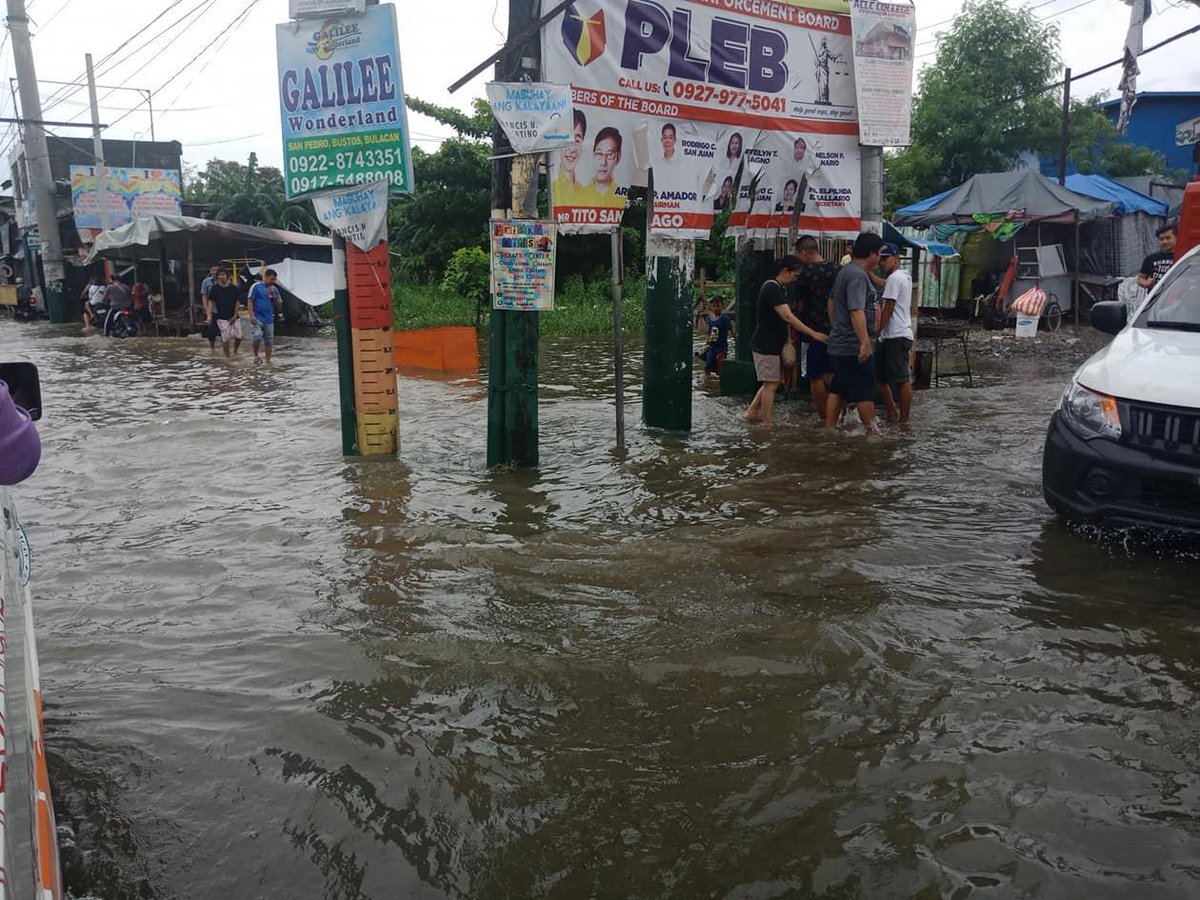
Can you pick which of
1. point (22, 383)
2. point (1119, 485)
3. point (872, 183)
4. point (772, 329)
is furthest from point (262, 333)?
point (22, 383)

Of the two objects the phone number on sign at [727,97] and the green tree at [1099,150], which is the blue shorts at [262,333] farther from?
the green tree at [1099,150]

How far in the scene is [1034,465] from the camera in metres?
7.54

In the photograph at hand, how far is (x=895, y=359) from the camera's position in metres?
9.23

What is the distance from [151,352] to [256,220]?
52.2 ft

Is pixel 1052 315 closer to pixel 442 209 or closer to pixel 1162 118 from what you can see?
pixel 442 209

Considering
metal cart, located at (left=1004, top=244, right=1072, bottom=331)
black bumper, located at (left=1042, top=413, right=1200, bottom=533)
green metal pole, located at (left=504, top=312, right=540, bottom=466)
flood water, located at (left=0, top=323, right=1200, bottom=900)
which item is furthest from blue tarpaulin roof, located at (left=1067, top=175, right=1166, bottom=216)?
black bumper, located at (left=1042, top=413, right=1200, bottom=533)

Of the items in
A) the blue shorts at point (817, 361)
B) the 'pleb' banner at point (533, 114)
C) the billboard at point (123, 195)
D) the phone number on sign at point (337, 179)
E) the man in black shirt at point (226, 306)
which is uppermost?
the billboard at point (123, 195)

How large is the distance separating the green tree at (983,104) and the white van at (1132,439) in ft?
74.7

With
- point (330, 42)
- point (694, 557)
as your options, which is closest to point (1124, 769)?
point (694, 557)

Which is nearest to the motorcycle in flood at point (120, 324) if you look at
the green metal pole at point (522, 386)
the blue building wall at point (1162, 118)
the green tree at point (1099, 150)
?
the green metal pole at point (522, 386)

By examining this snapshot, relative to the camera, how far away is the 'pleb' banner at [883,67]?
961 centimetres

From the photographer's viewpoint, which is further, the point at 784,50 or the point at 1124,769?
the point at 784,50

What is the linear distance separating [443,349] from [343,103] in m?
7.63

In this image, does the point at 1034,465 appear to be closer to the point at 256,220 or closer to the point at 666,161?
the point at 666,161
